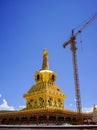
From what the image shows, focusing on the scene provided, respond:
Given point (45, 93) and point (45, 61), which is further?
point (45, 61)

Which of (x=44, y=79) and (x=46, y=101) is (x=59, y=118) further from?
(x=44, y=79)

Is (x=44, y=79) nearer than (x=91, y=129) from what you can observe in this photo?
No

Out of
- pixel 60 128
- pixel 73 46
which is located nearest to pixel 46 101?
pixel 73 46

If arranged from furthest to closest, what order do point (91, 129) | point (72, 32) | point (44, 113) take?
point (72, 32), point (44, 113), point (91, 129)

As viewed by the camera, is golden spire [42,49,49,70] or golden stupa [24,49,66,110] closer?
golden stupa [24,49,66,110]

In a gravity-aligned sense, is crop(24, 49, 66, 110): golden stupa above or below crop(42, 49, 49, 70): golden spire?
below

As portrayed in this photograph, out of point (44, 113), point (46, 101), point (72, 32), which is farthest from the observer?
point (72, 32)

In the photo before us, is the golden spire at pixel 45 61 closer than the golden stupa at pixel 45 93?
No

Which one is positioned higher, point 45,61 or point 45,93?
point 45,61

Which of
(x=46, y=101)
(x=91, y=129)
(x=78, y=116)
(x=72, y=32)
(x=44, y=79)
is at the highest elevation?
(x=72, y=32)

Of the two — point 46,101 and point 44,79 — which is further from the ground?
point 44,79

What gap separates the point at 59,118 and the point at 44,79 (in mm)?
12547

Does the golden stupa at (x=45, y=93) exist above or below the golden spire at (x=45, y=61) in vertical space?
below

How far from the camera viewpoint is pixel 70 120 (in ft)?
130
